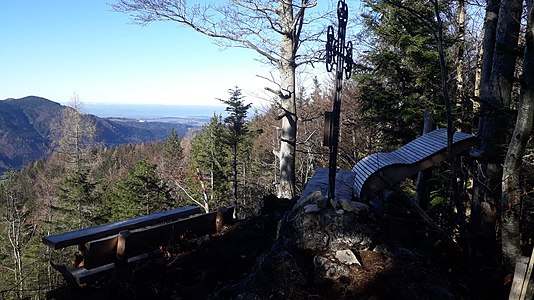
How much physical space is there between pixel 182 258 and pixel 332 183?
2.45 meters

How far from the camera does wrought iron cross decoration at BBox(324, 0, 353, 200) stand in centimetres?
424

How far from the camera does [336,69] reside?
4457mm

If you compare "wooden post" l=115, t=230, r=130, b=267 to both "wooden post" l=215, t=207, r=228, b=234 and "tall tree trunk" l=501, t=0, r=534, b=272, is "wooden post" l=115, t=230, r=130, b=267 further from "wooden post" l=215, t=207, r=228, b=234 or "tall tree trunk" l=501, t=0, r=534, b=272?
"tall tree trunk" l=501, t=0, r=534, b=272

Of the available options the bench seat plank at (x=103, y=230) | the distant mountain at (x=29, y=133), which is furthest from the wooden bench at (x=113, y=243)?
the distant mountain at (x=29, y=133)

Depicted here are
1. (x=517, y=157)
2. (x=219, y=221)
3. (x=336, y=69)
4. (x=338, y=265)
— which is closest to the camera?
(x=338, y=265)

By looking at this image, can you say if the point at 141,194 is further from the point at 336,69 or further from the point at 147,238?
the point at 336,69

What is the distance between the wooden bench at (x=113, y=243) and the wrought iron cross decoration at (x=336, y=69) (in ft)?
8.63

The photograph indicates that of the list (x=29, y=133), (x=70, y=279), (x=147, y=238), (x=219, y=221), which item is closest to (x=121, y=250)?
(x=147, y=238)

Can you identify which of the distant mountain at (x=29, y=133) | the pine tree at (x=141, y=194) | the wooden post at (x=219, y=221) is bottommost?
the distant mountain at (x=29, y=133)

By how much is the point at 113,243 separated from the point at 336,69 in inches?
139

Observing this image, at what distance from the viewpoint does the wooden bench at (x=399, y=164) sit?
484cm

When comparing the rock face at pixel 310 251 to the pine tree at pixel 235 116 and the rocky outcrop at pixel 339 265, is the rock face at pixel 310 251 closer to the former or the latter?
the rocky outcrop at pixel 339 265

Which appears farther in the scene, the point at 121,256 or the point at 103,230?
the point at 103,230

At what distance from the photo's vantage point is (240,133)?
23594 mm
